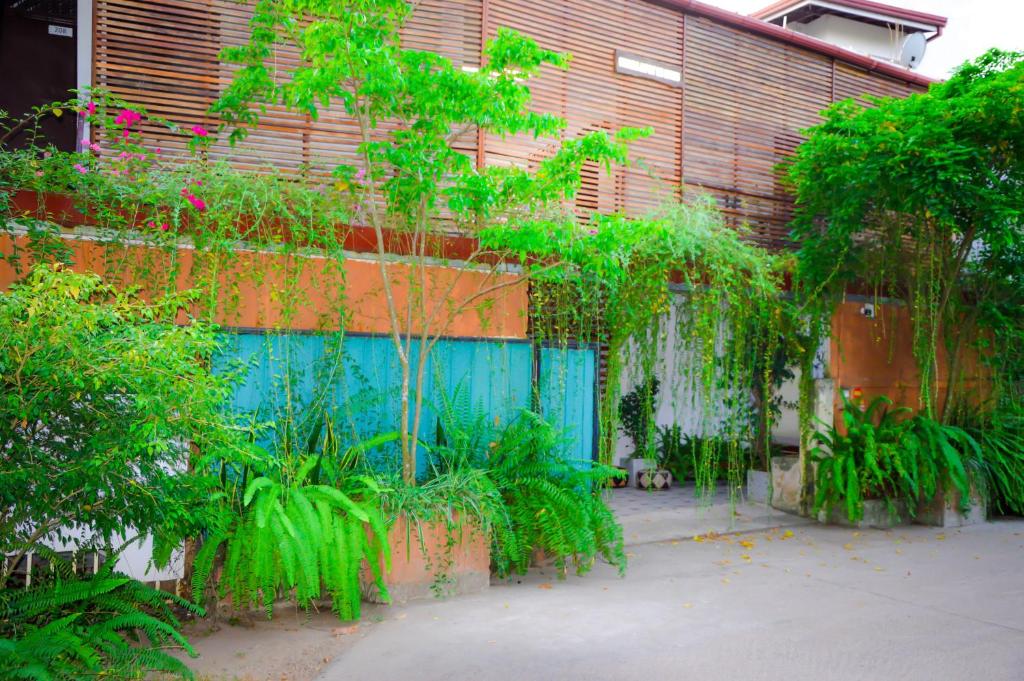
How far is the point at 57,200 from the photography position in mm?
5305

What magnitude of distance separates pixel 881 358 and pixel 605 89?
4.56m

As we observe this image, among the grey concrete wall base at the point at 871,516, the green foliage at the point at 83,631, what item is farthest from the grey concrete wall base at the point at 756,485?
the green foliage at the point at 83,631

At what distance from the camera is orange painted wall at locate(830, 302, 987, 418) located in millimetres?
9453

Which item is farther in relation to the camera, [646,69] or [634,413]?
[634,413]

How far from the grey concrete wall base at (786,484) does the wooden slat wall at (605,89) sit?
3278 mm

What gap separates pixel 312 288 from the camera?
19.9 ft

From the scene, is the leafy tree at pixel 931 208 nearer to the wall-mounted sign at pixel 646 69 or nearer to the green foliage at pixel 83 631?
the wall-mounted sign at pixel 646 69

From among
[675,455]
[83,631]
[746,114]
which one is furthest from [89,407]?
[675,455]

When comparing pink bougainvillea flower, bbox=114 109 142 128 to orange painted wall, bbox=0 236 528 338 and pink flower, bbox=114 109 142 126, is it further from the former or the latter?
orange painted wall, bbox=0 236 528 338

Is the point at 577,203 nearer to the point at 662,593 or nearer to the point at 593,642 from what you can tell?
the point at 662,593

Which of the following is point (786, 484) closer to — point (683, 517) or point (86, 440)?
point (683, 517)

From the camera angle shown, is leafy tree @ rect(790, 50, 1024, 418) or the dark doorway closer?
leafy tree @ rect(790, 50, 1024, 418)

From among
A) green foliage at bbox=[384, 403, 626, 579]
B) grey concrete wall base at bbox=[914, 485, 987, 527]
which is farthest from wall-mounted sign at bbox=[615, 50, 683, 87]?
grey concrete wall base at bbox=[914, 485, 987, 527]

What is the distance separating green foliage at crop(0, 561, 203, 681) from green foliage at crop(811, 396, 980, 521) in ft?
21.0
